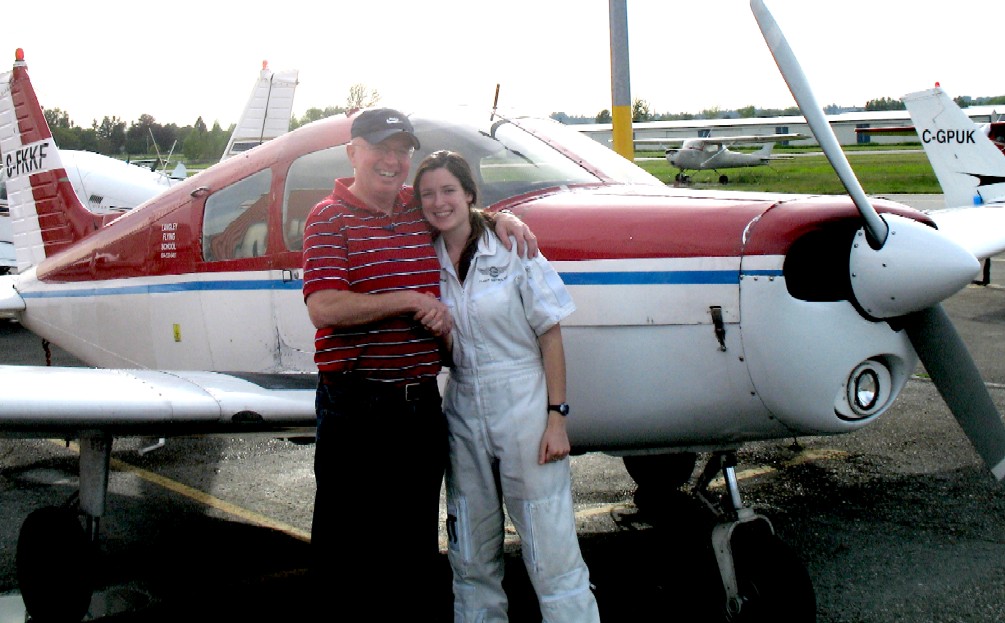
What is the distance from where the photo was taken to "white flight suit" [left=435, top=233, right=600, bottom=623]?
2.90 m

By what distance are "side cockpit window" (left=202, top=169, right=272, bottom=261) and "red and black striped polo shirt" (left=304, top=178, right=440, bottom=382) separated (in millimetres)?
1593

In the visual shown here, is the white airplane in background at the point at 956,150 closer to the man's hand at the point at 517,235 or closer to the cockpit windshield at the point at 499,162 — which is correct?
the cockpit windshield at the point at 499,162

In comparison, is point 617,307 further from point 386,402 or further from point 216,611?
point 216,611

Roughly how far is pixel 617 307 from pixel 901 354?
0.92 metres

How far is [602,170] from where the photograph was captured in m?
4.03

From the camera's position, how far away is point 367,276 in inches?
110

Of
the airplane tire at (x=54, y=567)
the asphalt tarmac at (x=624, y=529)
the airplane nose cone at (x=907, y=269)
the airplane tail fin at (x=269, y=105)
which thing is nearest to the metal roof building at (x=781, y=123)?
the asphalt tarmac at (x=624, y=529)

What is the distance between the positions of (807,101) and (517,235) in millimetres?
1063

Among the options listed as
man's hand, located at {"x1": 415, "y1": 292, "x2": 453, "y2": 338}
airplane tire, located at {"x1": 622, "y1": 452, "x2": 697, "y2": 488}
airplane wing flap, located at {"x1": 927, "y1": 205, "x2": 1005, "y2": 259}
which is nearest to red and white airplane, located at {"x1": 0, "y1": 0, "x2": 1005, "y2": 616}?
man's hand, located at {"x1": 415, "y1": 292, "x2": 453, "y2": 338}

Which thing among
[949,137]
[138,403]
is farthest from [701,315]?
[949,137]

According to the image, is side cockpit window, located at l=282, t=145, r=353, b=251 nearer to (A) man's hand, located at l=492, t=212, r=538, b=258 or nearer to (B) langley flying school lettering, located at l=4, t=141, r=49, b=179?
(A) man's hand, located at l=492, t=212, r=538, b=258

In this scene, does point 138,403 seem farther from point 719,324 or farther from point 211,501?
point 719,324

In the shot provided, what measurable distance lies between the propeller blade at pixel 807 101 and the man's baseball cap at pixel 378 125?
1.27 m

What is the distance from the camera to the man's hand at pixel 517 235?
2.96 metres
